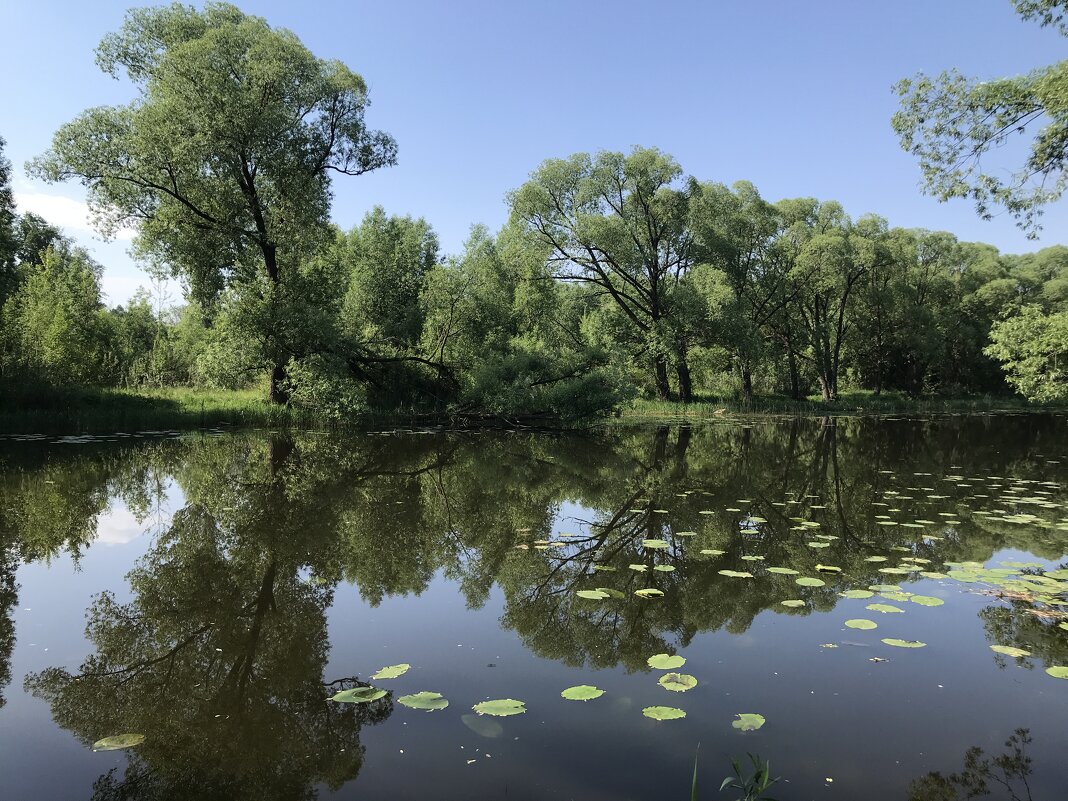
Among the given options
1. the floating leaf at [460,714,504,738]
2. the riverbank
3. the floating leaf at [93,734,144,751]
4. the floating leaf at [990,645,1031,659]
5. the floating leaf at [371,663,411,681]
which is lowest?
the floating leaf at [93,734,144,751]

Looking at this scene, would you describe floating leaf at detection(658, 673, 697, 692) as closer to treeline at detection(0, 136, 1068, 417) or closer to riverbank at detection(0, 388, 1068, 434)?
treeline at detection(0, 136, 1068, 417)

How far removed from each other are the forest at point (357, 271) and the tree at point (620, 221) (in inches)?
3.9

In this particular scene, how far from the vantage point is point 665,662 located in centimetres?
363

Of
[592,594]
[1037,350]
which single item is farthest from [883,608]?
[1037,350]

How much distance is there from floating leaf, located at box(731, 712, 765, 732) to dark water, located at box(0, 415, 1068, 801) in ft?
0.23

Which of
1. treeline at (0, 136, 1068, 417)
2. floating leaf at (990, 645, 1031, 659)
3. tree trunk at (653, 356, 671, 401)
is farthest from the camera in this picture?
tree trunk at (653, 356, 671, 401)

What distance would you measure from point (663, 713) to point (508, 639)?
1335 mm

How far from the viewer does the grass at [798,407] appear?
28.8 meters

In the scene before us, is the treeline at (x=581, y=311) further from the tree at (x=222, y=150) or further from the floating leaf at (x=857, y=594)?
the floating leaf at (x=857, y=594)

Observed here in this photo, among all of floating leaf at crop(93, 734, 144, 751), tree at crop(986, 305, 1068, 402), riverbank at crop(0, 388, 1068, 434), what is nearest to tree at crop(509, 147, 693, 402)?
riverbank at crop(0, 388, 1068, 434)

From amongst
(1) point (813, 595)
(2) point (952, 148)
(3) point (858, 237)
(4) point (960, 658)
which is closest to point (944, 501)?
(1) point (813, 595)

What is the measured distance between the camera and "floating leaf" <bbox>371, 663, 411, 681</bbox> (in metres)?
3.49

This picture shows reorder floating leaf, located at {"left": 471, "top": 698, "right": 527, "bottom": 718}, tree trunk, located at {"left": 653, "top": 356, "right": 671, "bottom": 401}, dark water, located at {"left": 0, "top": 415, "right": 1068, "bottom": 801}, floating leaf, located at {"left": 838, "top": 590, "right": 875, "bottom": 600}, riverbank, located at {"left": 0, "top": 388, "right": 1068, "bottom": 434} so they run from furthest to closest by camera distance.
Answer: tree trunk, located at {"left": 653, "top": 356, "right": 671, "bottom": 401} → riverbank, located at {"left": 0, "top": 388, "right": 1068, "bottom": 434} → floating leaf, located at {"left": 838, "top": 590, "right": 875, "bottom": 600} → floating leaf, located at {"left": 471, "top": 698, "right": 527, "bottom": 718} → dark water, located at {"left": 0, "top": 415, "right": 1068, "bottom": 801}

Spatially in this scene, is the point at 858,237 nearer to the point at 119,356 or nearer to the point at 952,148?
the point at 952,148
